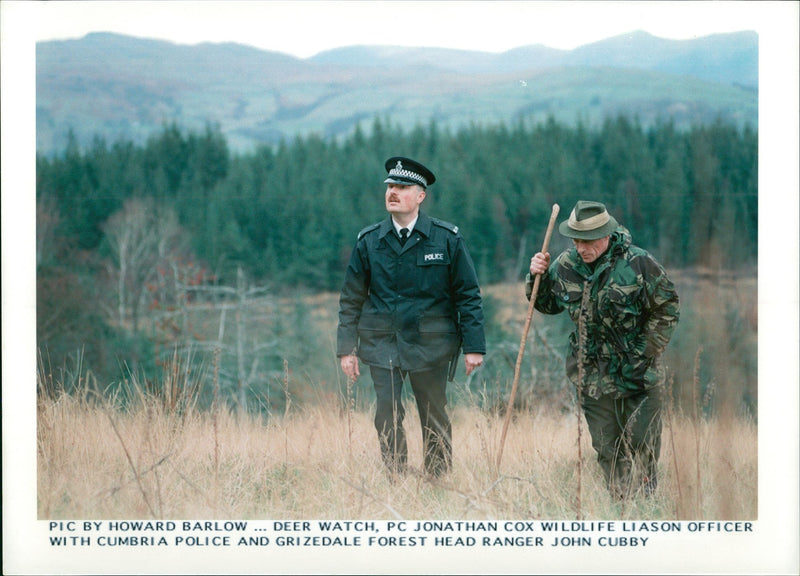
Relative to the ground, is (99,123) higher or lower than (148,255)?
higher

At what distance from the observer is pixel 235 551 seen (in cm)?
490

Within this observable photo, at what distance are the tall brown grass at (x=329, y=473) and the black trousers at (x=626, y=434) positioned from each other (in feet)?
0.28

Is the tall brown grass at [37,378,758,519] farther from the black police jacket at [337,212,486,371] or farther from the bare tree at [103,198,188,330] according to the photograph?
the bare tree at [103,198,188,330]

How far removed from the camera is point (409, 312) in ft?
17.0

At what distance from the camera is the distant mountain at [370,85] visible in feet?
17.0

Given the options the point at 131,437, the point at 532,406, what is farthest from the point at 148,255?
the point at 532,406

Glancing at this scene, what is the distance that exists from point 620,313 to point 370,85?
6.92ft

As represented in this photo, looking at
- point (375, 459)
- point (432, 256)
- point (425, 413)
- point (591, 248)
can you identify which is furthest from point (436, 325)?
point (591, 248)

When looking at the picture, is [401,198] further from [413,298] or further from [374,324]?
[374,324]

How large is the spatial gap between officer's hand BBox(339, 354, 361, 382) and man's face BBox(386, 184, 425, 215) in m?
0.88

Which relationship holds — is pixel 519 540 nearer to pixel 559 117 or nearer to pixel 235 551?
pixel 235 551

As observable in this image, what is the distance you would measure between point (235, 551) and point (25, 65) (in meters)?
2.94

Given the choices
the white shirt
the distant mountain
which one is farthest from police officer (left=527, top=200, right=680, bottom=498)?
the distant mountain

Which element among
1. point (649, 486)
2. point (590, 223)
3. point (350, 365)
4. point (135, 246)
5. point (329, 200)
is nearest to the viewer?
point (590, 223)
